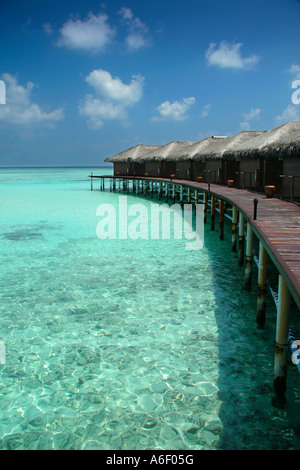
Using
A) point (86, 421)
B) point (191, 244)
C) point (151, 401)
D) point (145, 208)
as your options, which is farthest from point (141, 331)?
point (145, 208)

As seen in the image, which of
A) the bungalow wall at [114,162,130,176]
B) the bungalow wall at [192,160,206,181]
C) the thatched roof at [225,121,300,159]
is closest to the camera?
the thatched roof at [225,121,300,159]

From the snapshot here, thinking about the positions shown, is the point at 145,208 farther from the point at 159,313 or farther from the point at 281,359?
the point at 281,359

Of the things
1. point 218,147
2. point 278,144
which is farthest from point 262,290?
point 218,147

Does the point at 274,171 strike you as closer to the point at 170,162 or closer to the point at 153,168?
the point at 170,162

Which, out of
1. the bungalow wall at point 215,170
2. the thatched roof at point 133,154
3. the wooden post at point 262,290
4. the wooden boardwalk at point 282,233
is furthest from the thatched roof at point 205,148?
the wooden post at point 262,290

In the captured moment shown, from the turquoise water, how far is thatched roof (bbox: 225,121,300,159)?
5045 millimetres

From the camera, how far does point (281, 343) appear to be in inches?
167

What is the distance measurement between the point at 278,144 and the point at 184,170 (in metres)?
13.3

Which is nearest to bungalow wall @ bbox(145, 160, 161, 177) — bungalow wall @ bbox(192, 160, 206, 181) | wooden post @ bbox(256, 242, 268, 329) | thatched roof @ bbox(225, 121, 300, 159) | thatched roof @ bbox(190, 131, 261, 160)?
bungalow wall @ bbox(192, 160, 206, 181)

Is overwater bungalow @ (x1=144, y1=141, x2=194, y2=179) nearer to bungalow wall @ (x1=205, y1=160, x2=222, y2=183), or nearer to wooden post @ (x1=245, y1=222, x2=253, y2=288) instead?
bungalow wall @ (x1=205, y1=160, x2=222, y2=183)

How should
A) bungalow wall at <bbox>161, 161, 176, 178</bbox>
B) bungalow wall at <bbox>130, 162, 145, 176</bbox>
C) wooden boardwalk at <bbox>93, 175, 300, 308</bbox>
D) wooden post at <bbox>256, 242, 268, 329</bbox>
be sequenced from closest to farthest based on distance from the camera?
wooden boardwalk at <bbox>93, 175, 300, 308</bbox> → wooden post at <bbox>256, 242, 268, 329</bbox> → bungalow wall at <bbox>161, 161, 176, 178</bbox> → bungalow wall at <bbox>130, 162, 145, 176</bbox>

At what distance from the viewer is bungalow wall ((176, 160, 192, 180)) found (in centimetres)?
2544
